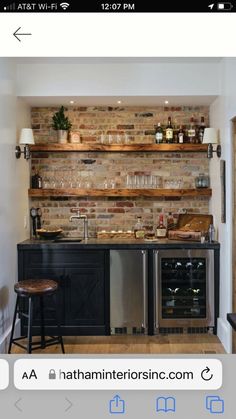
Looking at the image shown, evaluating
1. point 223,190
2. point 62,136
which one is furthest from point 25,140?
point 223,190

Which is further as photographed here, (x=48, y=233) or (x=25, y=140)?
(x=48, y=233)

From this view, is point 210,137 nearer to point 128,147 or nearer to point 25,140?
point 128,147

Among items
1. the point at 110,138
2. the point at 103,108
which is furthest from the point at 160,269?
the point at 103,108

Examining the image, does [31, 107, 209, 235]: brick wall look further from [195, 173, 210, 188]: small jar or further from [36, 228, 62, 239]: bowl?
[36, 228, 62, 239]: bowl

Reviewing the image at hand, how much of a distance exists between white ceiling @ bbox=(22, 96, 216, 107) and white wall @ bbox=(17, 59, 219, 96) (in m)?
0.07

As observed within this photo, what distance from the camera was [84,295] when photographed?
10.4ft

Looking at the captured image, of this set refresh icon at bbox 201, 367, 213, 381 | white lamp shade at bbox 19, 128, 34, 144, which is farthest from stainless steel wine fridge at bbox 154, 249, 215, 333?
refresh icon at bbox 201, 367, 213, 381

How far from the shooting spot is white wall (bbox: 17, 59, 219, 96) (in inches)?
126

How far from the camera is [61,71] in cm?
322

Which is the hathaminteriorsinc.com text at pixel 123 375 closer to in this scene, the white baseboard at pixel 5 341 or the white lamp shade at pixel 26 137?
the white baseboard at pixel 5 341

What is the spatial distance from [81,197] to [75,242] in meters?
0.53

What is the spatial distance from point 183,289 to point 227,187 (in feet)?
2.90

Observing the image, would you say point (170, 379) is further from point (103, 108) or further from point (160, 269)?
point (103, 108)
